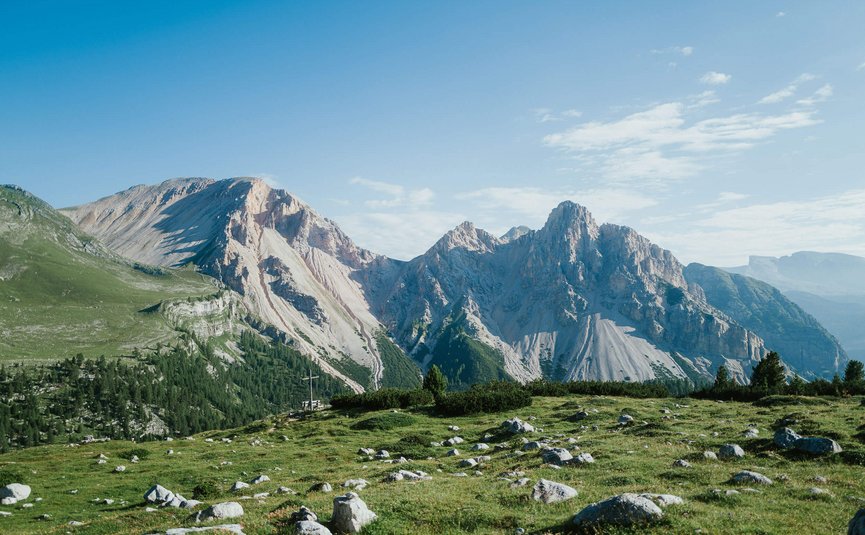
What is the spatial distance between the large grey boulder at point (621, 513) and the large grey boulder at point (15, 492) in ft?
136

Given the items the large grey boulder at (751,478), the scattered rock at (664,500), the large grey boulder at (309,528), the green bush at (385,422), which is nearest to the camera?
the large grey boulder at (309,528)

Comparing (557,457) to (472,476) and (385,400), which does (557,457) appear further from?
(385,400)

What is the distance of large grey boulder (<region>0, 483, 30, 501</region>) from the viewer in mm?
34062

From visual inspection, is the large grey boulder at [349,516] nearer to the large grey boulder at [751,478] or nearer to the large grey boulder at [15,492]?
the large grey boulder at [751,478]

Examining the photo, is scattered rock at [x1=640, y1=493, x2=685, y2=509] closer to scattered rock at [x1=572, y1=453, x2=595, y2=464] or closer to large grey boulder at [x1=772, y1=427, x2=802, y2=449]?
scattered rock at [x1=572, y1=453, x2=595, y2=464]

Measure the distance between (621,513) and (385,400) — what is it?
6729cm

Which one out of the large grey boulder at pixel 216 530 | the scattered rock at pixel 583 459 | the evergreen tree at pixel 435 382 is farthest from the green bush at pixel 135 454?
the evergreen tree at pixel 435 382

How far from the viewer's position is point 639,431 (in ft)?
139

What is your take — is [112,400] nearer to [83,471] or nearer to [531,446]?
[83,471]

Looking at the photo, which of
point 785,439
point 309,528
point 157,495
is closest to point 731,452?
point 785,439

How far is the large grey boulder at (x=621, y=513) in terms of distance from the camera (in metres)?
14.7

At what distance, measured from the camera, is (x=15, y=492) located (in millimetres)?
34312

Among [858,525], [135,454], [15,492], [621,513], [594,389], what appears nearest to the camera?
[858,525]

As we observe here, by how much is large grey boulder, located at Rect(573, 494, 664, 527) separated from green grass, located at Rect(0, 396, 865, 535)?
0.52m
